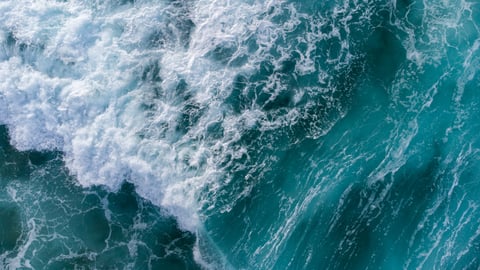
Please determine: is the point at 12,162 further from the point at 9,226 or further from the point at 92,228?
the point at 92,228

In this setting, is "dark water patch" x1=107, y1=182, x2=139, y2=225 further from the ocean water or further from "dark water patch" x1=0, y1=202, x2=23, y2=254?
"dark water patch" x1=0, y1=202, x2=23, y2=254

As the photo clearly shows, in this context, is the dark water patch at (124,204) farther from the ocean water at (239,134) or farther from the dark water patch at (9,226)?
the dark water patch at (9,226)

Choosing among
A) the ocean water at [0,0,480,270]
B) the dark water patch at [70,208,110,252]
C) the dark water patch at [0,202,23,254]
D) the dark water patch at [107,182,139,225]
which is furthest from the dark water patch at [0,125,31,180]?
the dark water patch at [107,182,139,225]

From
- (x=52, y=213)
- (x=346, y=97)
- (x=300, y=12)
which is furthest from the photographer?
(x=300, y=12)

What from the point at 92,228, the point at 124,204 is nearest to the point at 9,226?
the point at 92,228

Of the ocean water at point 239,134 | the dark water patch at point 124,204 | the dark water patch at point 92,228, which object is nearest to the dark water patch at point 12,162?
the ocean water at point 239,134

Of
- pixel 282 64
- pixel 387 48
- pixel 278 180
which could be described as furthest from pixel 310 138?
pixel 387 48

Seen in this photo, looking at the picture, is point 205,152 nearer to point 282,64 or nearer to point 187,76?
point 187,76
